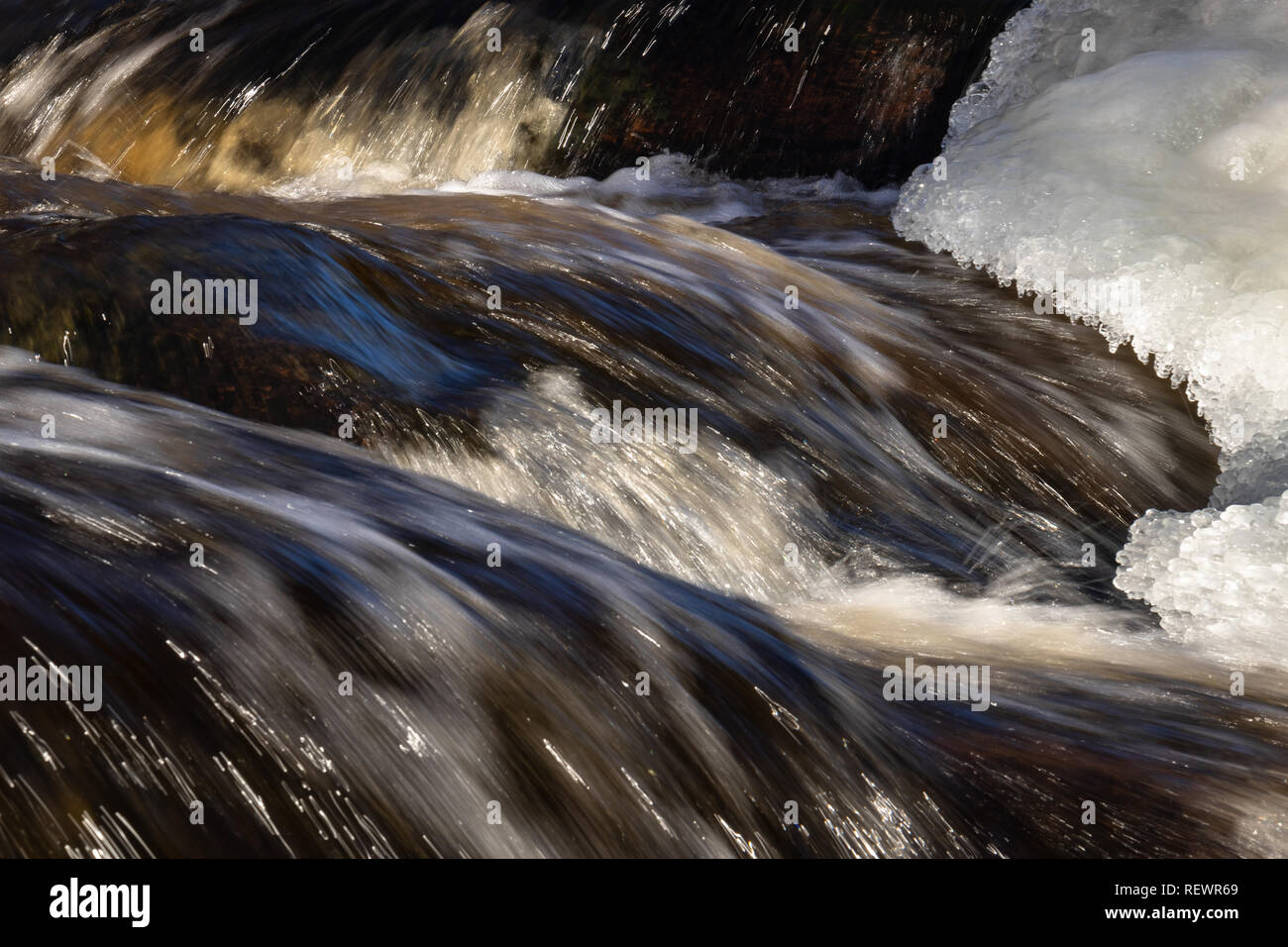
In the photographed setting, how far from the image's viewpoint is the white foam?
373 centimetres

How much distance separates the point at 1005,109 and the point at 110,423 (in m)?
4.50

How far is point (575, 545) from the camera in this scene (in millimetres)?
2848

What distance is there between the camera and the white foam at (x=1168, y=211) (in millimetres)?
3732

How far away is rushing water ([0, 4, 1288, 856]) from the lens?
198 centimetres

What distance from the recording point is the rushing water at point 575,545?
1.98 metres

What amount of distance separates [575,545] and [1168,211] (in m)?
3.26

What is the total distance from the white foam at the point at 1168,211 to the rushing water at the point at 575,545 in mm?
120

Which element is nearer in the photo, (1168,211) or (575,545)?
(575,545)

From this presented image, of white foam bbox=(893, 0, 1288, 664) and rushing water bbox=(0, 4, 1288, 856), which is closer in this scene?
rushing water bbox=(0, 4, 1288, 856)

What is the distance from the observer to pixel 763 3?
682cm

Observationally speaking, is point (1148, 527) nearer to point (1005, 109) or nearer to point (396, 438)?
point (396, 438)

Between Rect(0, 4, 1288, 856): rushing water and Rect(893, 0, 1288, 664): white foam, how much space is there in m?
0.12

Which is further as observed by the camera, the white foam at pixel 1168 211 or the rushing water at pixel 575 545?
the white foam at pixel 1168 211

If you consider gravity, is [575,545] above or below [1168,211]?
below
